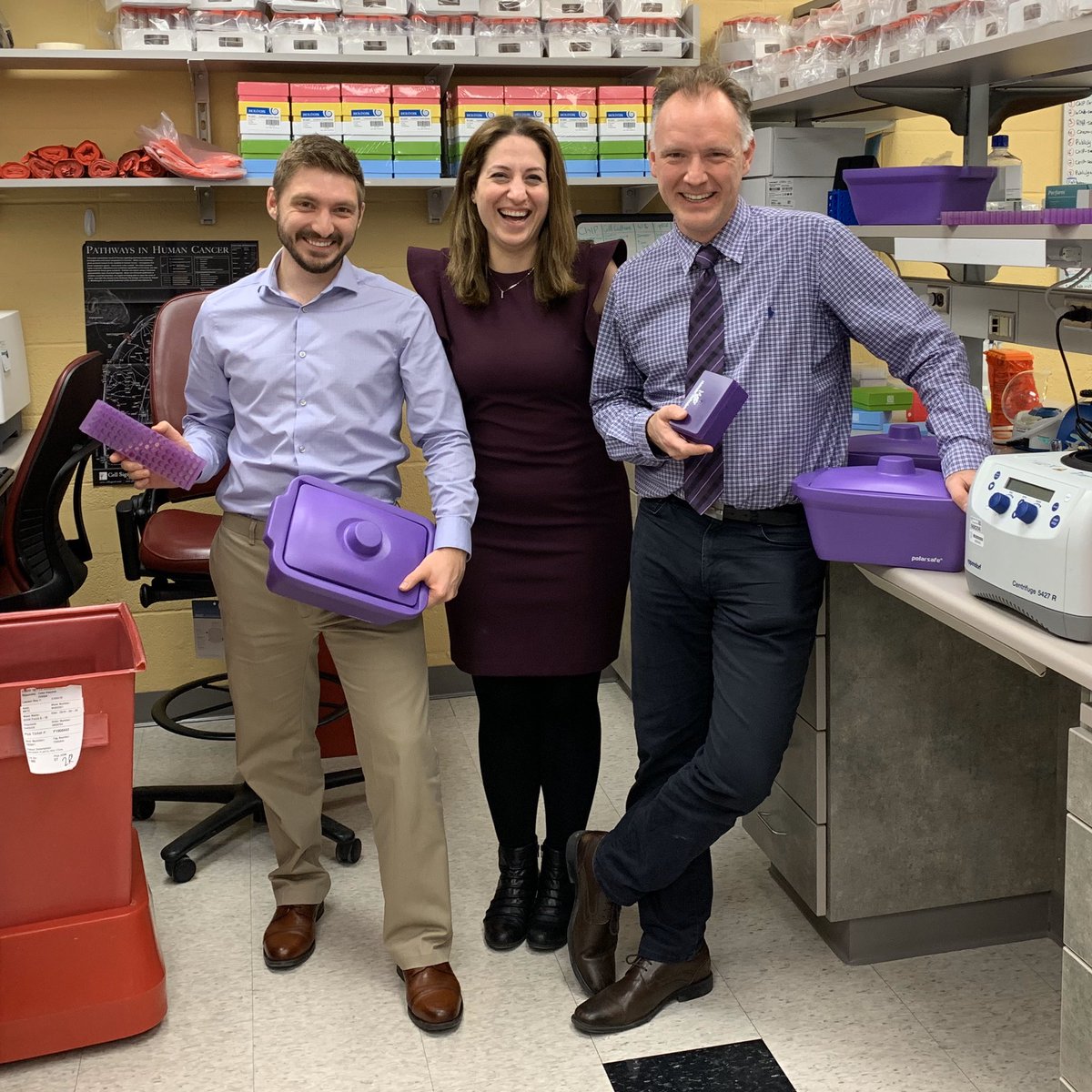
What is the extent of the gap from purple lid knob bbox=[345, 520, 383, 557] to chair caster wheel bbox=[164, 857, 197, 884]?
3.88ft

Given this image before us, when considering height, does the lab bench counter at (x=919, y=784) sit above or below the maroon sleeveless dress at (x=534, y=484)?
below

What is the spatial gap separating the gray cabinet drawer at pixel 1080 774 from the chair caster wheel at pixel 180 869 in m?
1.97

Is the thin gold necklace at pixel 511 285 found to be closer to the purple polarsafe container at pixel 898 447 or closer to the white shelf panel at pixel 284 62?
the purple polarsafe container at pixel 898 447

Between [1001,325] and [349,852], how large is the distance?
6.20 feet

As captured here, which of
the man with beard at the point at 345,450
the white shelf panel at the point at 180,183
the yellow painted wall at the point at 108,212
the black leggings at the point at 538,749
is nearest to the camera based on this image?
the man with beard at the point at 345,450

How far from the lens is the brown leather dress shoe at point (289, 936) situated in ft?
8.18

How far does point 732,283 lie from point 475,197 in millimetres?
522

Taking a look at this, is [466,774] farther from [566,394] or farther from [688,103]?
[688,103]

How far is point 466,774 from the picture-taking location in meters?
3.45

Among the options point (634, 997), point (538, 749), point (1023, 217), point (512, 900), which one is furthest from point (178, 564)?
point (1023, 217)

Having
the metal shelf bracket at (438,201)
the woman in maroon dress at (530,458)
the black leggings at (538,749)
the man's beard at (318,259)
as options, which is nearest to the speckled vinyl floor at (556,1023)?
the black leggings at (538,749)

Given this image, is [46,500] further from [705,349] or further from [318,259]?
[705,349]

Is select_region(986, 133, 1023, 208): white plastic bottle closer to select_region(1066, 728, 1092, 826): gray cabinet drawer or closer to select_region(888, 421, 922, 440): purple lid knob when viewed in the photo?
select_region(888, 421, 922, 440): purple lid knob

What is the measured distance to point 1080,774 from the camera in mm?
1577
